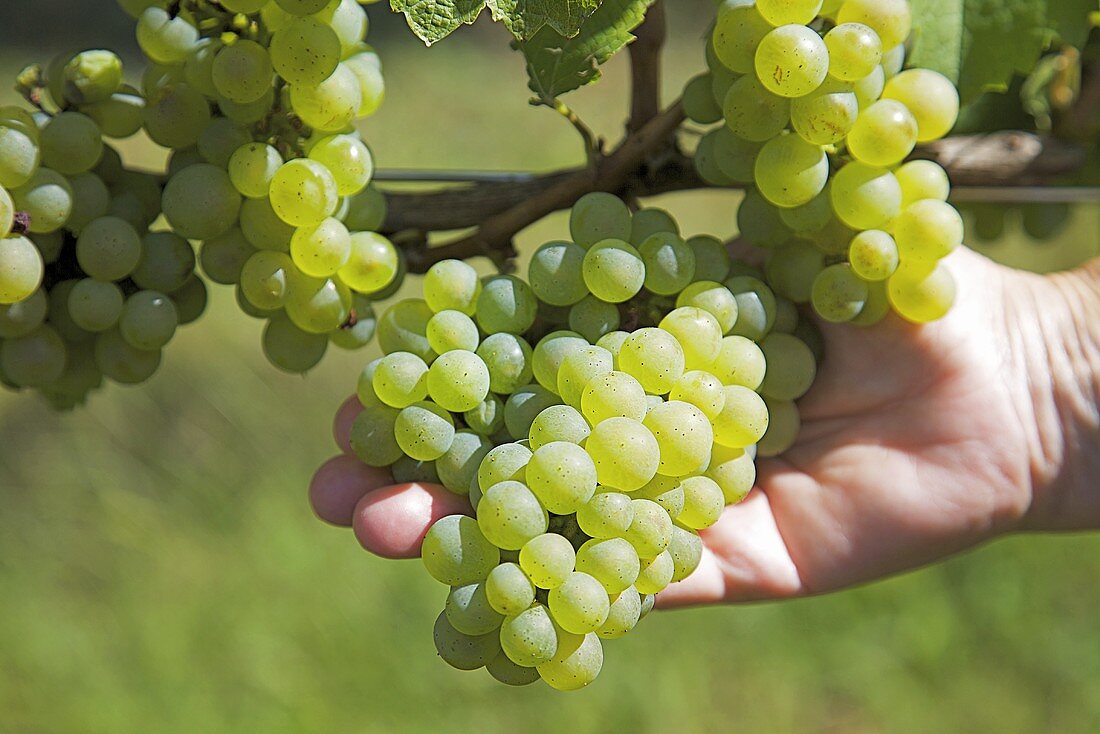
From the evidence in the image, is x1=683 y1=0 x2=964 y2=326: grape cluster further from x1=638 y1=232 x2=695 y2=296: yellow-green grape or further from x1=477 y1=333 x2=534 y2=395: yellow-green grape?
x1=477 y1=333 x2=534 y2=395: yellow-green grape

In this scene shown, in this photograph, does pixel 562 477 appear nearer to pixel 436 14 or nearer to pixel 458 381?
pixel 458 381

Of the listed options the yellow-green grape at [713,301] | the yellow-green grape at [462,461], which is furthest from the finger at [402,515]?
the yellow-green grape at [713,301]

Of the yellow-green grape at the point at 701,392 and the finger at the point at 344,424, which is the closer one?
the yellow-green grape at the point at 701,392

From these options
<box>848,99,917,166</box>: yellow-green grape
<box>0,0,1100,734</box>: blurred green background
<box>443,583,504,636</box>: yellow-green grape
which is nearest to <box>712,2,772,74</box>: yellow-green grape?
<box>848,99,917,166</box>: yellow-green grape

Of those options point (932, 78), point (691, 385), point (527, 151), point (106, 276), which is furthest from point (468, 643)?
point (527, 151)

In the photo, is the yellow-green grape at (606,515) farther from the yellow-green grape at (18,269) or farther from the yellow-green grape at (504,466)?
the yellow-green grape at (18,269)
